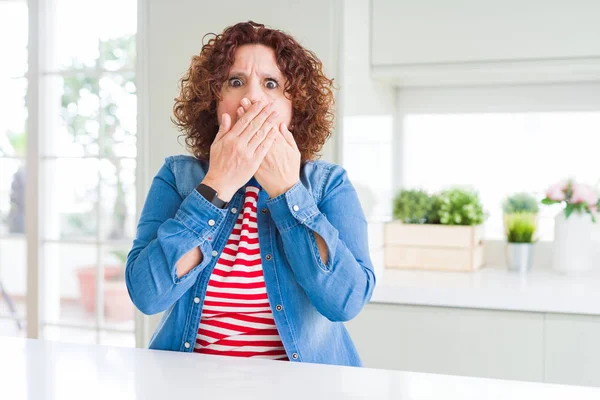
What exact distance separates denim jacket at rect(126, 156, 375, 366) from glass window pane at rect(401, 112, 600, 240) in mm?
1502

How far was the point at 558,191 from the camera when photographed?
2.23 meters

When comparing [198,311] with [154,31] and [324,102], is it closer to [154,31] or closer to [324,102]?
[324,102]

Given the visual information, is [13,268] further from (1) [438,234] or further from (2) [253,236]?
(2) [253,236]

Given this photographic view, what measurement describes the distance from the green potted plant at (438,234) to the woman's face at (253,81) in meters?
1.19

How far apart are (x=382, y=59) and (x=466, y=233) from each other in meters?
0.66

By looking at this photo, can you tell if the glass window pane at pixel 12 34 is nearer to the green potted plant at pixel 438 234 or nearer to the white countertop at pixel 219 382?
the green potted plant at pixel 438 234

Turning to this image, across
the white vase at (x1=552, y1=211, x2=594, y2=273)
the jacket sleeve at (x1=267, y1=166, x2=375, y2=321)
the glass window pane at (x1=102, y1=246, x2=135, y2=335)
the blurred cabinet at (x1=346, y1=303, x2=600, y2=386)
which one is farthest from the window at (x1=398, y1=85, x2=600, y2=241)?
the glass window pane at (x1=102, y1=246, x2=135, y2=335)

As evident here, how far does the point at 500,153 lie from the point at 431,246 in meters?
0.58

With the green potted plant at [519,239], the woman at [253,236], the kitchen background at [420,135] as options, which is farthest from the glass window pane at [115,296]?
the woman at [253,236]

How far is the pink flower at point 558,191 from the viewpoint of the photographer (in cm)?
223

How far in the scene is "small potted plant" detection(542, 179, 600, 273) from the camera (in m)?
2.20

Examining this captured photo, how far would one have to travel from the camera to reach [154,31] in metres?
2.25

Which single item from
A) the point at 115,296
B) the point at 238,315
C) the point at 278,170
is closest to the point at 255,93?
the point at 278,170

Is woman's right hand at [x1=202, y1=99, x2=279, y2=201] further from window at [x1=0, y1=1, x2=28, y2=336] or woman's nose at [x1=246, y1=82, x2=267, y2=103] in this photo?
window at [x1=0, y1=1, x2=28, y2=336]
